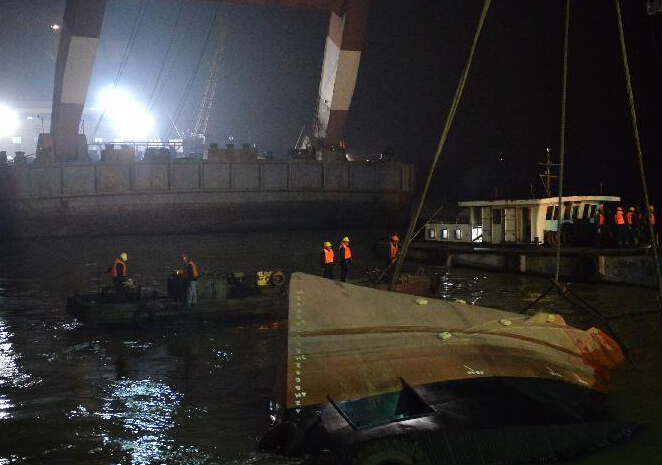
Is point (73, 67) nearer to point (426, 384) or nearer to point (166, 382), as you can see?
point (166, 382)

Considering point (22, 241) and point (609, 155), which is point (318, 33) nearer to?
point (609, 155)

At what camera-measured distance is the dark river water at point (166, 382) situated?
9312 mm

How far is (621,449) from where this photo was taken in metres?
9.02

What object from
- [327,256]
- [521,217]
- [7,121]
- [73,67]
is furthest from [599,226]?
[7,121]

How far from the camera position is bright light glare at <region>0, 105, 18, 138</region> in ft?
272

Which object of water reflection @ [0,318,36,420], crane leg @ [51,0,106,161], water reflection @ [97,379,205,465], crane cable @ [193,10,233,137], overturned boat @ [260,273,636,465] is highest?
crane cable @ [193,10,233,137]

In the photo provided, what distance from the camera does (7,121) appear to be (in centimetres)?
8350

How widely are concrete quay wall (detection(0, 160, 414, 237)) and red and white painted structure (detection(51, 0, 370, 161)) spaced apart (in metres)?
2.52

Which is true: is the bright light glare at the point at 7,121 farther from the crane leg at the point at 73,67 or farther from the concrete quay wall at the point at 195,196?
the concrete quay wall at the point at 195,196

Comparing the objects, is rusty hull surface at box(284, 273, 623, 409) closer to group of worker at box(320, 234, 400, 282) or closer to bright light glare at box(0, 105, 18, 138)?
group of worker at box(320, 234, 400, 282)

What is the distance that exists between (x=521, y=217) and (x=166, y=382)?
57.4ft

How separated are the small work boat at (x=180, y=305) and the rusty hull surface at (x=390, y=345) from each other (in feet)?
24.2

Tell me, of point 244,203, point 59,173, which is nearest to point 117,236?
point 59,173

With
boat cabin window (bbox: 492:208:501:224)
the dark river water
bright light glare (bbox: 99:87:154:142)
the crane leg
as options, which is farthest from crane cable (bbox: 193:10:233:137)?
the dark river water
